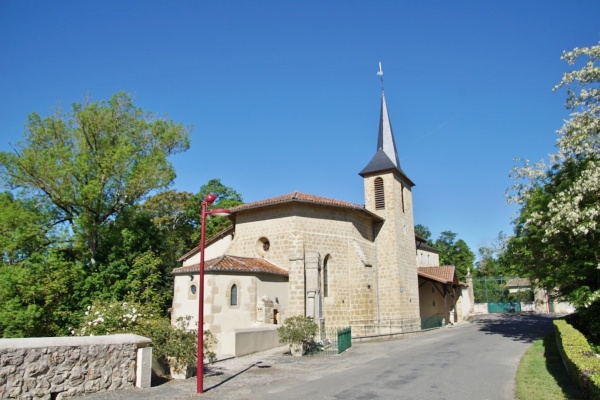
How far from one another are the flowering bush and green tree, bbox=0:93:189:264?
12.6m

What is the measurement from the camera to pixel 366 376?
1155 cm

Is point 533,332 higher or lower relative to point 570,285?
lower

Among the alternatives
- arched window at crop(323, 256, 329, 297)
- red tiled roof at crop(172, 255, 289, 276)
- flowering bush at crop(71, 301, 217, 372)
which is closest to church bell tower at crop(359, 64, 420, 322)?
arched window at crop(323, 256, 329, 297)

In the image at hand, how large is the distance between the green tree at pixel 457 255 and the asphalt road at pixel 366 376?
5626cm

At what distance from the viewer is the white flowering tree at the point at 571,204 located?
14.3 meters

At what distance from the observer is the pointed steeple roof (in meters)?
28.7

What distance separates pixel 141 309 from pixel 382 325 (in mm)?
16223

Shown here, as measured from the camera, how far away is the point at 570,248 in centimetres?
1734

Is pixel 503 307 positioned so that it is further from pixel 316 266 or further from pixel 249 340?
pixel 249 340

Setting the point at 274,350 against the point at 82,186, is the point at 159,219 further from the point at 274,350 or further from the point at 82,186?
the point at 274,350

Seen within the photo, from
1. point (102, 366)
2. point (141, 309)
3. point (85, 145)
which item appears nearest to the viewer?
point (102, 366)

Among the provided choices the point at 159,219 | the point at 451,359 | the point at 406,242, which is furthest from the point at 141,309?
the point at 159,219

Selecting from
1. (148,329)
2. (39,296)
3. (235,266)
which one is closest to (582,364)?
(148,329)

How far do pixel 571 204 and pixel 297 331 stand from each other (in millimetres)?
10618
